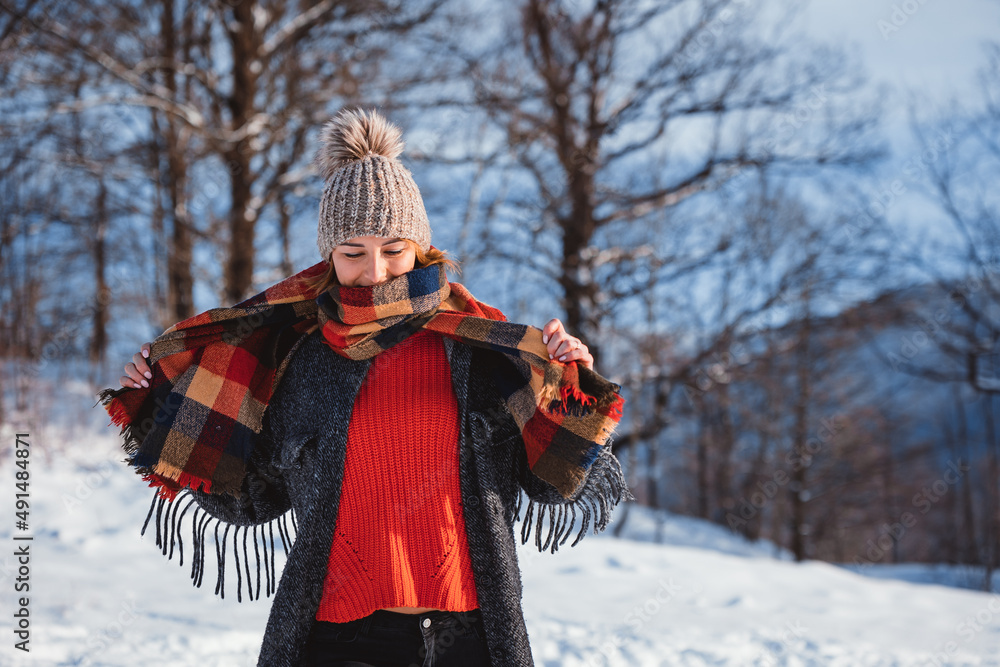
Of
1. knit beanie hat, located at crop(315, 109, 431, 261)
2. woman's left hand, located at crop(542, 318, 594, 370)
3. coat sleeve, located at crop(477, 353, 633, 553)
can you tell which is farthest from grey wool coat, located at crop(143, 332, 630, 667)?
knit beanie hat, located at crop(315, 109, 431, 261)

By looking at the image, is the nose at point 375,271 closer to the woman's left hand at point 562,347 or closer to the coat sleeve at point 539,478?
the coat sleeve at point 539,478

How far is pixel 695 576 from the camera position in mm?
5285

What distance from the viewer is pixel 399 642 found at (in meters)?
1.60

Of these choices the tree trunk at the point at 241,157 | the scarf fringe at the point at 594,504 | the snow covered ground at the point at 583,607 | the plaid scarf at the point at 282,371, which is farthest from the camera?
the tree trunk at the point at 241,157

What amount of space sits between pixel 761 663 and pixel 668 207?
722 cm

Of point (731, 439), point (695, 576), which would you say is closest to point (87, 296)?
point (695, 576)

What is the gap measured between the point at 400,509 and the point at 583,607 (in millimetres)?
3062

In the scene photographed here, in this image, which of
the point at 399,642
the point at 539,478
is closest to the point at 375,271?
the point at 539,478

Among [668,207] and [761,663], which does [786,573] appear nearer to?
[761,663]

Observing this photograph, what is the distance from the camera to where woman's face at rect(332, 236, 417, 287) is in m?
1.77

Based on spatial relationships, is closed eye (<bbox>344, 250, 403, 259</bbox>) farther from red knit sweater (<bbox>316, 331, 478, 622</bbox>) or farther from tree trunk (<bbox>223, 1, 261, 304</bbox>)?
tree trunk (<bbox>223, 1, 261, 304</bbox>)

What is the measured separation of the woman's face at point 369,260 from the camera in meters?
1.77

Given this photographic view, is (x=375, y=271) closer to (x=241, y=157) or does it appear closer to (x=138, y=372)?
(x=138, y=372)

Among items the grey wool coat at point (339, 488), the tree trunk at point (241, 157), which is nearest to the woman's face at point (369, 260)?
the grey wool coat at point (339, 488)
